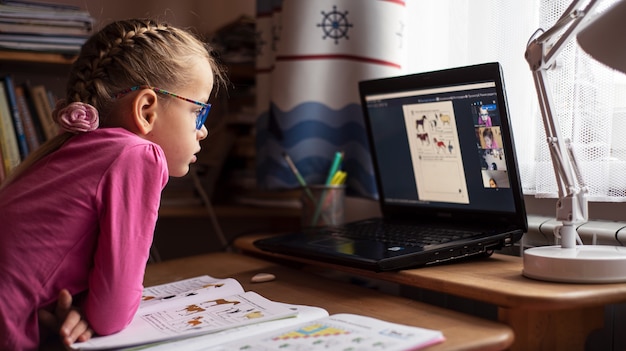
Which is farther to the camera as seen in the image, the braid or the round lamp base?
the braid

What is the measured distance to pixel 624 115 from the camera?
1112 millimetres

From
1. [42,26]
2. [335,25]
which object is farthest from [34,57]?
[335,25]

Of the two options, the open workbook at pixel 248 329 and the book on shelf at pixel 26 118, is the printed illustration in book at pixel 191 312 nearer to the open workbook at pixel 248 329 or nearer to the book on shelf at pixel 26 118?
the open workbook at pixel 248 329

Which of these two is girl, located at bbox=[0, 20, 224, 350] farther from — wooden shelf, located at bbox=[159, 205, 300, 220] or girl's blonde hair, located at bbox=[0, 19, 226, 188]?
wooden shelf, located at bbox=[159, 205, 300, 220]

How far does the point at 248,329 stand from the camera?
0.86 m

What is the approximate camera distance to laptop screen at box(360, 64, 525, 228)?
3.70 ft

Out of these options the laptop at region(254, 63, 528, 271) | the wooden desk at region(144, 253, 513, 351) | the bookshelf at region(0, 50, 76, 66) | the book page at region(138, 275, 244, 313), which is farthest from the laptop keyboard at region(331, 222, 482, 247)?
the bookshelf at region(0, 50, 76, 66)

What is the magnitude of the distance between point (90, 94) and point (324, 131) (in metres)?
0.73

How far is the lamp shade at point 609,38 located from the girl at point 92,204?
573 millimetres

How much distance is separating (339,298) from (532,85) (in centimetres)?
56

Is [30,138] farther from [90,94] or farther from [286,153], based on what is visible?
[90,94]

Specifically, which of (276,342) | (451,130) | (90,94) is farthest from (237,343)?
(451,130)

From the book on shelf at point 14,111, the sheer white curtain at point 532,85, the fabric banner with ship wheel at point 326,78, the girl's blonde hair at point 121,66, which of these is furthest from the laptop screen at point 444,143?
the book on shelf at point 14,111

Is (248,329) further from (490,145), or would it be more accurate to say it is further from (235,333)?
(490,145)
